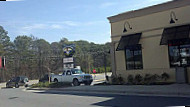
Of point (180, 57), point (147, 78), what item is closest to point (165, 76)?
point (147, 78)

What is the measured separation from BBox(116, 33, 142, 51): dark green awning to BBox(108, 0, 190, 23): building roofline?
1.74 m

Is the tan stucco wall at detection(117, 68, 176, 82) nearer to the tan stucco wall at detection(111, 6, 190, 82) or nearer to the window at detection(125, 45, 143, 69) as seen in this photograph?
the tan stucco wall at detection(111, 6, 190, 82)

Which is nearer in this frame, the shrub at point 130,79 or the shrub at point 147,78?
the shrub at point 147,78

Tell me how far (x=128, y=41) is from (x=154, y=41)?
222cm

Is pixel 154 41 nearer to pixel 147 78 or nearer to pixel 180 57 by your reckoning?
pixel 180 57

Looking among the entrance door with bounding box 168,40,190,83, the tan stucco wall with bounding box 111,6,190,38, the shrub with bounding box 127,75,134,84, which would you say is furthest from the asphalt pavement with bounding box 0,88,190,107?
the tan stucco wall with bounding box 111,6,190,38

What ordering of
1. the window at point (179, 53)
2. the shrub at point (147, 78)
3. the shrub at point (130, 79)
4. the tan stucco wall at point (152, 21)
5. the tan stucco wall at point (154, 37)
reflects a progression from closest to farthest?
the window at point (179, 53) < the tan stucco wall at point (152, 21) < the tan stucco wall at point (154, 37) < the shrub at point (147, 78) < the shrub at point (130, 79)

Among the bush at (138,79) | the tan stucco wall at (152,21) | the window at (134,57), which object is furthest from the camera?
the window at (134,57)

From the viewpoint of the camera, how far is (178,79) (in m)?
15.3

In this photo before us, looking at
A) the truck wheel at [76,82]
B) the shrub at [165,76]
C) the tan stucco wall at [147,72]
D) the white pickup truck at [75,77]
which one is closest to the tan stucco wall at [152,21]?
the tan stucco wall at [147,72]

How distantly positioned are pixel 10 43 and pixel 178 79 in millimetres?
62456

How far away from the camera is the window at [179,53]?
51.0ft

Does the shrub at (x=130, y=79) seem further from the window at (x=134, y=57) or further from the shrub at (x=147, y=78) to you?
the shrub at (x=147, y=78)

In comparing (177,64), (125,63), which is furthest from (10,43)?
(177,64)
